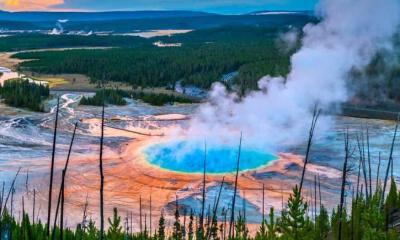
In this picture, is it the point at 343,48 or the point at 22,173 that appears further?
the point at 343,48

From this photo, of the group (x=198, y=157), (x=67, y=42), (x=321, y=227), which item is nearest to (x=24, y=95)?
(x=198, y=157)

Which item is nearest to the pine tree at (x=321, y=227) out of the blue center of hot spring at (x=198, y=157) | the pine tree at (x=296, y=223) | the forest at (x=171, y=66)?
the pine tree at (x=296, y=223)

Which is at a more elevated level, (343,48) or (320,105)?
(343,48)

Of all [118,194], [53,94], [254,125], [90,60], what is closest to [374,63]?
[254,125]

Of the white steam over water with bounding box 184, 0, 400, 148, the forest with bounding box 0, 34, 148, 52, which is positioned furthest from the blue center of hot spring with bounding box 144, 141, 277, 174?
the forest with bounding box 0, 34, 148, 52

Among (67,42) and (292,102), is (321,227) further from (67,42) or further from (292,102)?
(67,42)

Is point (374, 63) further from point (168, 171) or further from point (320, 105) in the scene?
point (168, 171)

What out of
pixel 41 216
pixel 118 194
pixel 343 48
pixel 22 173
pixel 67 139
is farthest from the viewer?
pixel 343 48
